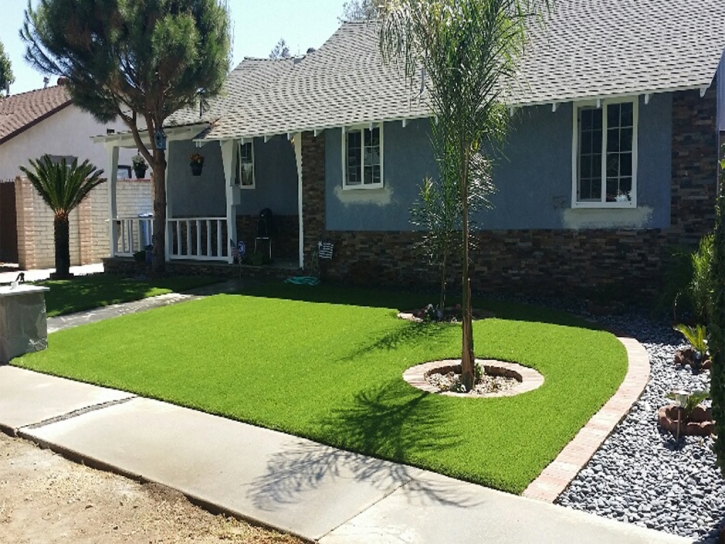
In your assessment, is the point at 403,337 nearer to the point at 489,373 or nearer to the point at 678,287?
the point at 489,373

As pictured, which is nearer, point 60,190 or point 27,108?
point 60,190

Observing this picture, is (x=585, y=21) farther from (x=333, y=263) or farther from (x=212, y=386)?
(x=212, y=386)

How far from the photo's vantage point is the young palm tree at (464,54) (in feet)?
22.8

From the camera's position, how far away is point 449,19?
699 centimetres

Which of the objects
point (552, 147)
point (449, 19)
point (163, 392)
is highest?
point (449, 19)

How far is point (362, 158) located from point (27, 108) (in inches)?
806

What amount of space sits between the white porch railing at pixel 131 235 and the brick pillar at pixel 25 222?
2863 mm

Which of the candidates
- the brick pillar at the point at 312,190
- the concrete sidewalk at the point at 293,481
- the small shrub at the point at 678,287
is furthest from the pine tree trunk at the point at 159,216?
the small shrub at the point at 678,287

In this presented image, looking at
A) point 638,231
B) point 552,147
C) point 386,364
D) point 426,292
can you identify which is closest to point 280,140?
point 426,292

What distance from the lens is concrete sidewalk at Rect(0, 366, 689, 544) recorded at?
432cm

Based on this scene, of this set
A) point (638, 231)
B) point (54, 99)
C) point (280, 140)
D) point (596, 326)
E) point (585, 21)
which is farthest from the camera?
point (54, 99)

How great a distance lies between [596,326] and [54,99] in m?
26.2

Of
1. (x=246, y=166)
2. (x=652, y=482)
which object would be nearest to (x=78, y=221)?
(x=246, y=166)

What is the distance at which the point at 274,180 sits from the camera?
18.7m
